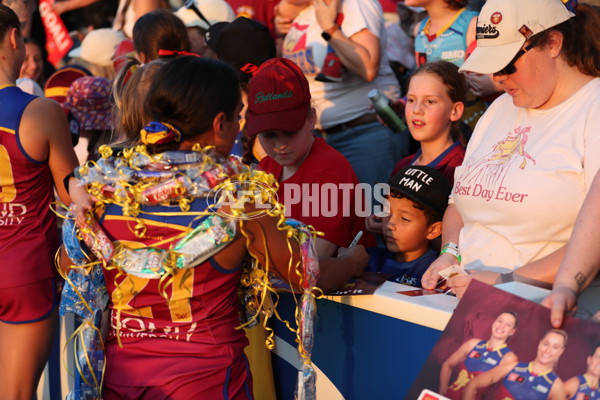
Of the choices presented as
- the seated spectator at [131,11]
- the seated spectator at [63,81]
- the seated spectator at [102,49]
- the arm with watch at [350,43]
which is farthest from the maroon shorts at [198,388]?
the seated spectator at [102,49]

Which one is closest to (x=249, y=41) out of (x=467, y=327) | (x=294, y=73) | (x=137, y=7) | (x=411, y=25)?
(x=294, y=73)

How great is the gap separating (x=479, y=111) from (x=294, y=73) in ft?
4.87

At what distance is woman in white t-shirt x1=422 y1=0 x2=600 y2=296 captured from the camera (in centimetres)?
241

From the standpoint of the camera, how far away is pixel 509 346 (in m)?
1.98

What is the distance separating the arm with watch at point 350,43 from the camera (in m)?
4.75

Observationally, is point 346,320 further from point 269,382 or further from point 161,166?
point 161,166

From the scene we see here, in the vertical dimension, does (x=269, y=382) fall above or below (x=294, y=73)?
below

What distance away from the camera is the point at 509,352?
1.97 m

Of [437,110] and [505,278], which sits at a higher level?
[437,110]

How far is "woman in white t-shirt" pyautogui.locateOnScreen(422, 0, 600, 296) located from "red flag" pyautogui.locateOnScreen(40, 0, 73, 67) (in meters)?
5.87

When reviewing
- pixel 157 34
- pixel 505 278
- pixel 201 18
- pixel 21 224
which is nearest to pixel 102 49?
pixel 201 18

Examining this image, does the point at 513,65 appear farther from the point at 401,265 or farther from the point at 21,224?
the point at 21,224

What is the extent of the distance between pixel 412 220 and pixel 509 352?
1.40m

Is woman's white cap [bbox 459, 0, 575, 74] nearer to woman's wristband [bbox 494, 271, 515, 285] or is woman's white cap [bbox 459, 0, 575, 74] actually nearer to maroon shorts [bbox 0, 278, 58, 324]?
woman's wristband [bbox 494, 271, 515, 285]
